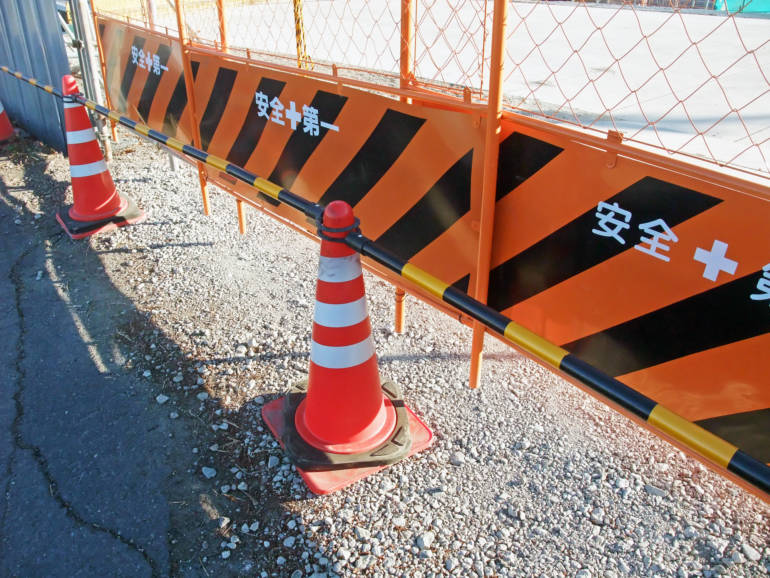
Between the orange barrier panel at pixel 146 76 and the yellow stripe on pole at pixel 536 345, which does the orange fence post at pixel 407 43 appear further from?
the orange barrier panel at pixel 146 76

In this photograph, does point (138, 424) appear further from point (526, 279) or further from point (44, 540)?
point (526, 279)

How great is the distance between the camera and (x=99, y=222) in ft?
15.9

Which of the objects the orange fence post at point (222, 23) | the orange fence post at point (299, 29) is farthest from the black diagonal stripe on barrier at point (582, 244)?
the orange fence post at point (222, 23)

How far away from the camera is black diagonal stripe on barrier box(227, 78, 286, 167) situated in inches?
141

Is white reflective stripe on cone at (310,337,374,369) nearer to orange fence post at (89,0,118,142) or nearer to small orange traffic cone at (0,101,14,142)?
orange fence post at (89,0,118,142)

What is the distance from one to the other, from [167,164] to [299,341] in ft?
11.6

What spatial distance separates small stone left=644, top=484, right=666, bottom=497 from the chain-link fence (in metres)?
1.74

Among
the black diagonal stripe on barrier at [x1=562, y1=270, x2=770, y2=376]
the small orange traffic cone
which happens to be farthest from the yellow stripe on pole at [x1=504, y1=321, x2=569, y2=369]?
the small orange traffic cone

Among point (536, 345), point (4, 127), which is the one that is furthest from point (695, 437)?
point (4, 127)

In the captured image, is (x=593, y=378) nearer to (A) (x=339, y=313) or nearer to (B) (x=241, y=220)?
(A) (x=339, y=313)

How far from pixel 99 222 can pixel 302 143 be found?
7.71 ft

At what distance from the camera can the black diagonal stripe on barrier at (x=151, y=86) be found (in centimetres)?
466

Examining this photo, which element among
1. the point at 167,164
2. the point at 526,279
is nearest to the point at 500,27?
the point at 526,279

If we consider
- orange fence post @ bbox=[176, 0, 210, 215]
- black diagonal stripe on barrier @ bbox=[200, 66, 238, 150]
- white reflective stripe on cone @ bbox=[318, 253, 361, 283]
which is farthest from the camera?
orange fence post @ bbox=[176, 0, 210, 215]
